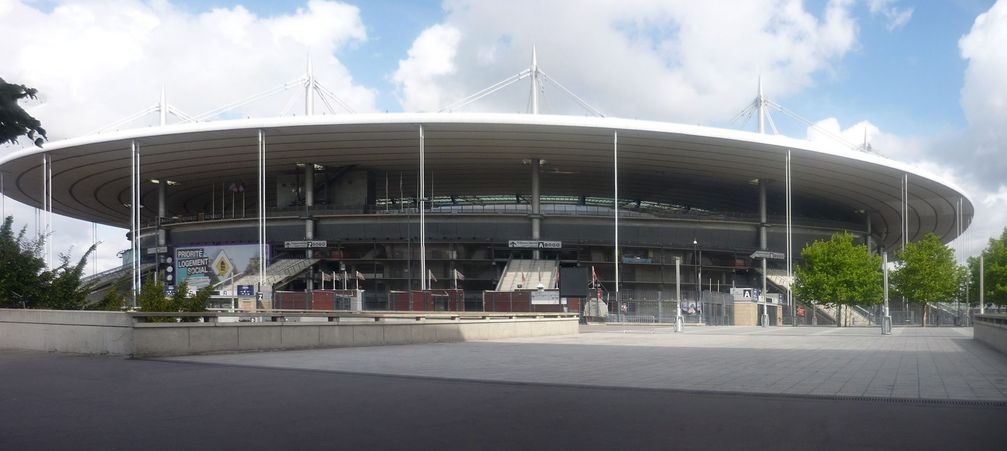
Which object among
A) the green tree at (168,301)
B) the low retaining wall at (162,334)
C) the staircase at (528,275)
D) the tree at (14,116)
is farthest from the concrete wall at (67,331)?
the staircase at (528,275)

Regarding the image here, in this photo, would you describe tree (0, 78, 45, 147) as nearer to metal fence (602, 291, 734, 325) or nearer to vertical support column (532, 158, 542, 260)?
metal fence (602, 291, 734, 325)

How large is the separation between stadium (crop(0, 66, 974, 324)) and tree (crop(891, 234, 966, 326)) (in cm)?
331

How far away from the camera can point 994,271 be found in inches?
2896

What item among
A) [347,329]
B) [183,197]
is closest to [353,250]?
[183,197]

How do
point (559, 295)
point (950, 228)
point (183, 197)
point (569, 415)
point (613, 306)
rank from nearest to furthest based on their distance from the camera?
point (569, 415) < point (559, 295) < point (613, 306) < point (183, 197) < point (950, 228)

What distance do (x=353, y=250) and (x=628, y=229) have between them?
23.8 m

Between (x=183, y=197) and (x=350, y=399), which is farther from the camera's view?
(x=183, y=197)

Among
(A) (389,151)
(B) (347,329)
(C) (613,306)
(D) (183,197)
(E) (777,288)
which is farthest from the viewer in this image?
(D) (183,197)

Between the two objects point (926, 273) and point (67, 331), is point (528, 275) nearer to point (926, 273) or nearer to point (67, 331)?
point (926, 273)

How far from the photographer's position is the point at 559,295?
163 ft

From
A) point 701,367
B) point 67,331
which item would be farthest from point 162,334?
point 701,367

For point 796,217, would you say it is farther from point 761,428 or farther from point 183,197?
point 761,428

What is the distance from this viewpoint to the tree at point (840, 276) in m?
65.2

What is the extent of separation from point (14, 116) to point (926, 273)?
235 ft
